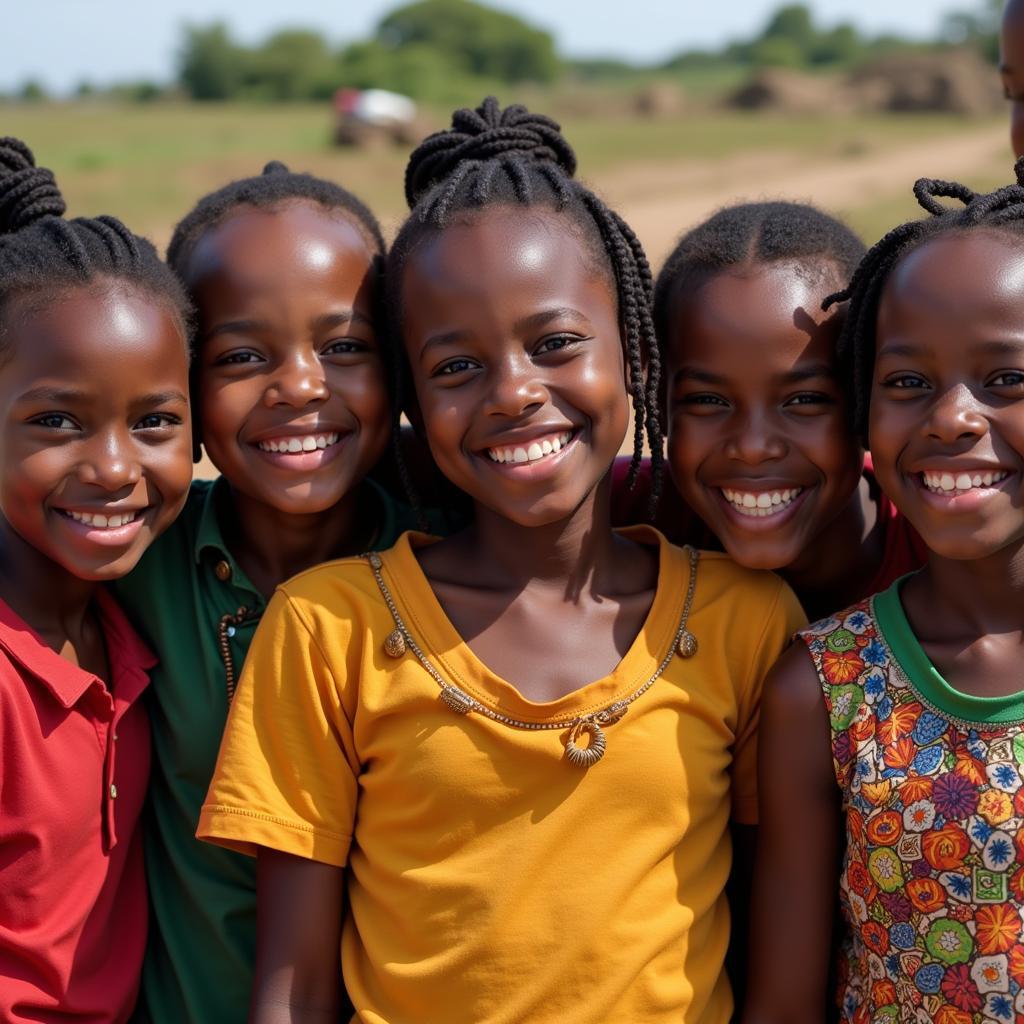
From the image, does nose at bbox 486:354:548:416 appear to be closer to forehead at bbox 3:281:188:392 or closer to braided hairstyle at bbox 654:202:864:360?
braided hairstyle at bbox 654:202:864:360

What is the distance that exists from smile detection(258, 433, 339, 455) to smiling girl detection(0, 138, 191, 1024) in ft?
0.55

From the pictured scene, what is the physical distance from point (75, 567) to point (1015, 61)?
294cm

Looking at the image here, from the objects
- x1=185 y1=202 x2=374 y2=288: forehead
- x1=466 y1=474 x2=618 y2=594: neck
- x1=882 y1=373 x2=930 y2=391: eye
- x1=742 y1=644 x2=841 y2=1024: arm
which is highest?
x1=185 y1=202 x2=374 y2=288: forehead

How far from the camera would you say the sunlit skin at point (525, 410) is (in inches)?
96.0

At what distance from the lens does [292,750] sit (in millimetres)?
2410

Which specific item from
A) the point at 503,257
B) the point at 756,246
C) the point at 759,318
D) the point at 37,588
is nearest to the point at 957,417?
the point at 759,318

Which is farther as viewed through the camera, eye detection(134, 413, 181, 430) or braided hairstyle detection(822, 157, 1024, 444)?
eye detection(134, 413, 181, 430)

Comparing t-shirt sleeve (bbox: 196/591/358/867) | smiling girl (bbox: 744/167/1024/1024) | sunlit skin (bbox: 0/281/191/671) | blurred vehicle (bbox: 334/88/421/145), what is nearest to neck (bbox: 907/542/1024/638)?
smiling girl (bbox: 744/167/1024/1024)

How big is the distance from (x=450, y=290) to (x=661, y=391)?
0.54 metres

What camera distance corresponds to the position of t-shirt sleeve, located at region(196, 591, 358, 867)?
7.81 feet

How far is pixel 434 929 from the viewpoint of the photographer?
2.33 metres

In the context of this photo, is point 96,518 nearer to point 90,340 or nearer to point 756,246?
point 90,340

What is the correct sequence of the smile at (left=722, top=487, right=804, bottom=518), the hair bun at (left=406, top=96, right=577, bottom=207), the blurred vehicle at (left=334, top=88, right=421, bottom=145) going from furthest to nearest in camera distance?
the blurred vehicle at (left=334, top=88, right=421, bottom=145), the hair bun at (left=406, top=96, right=577, bottom=207), the smile at (left=722, top=487, right=804, bottom=518)

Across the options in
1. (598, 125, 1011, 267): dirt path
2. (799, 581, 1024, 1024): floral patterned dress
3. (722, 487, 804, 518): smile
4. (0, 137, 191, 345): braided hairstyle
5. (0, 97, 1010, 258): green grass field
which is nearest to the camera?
(799, 581, 1024, 1024): floral patterned dress
